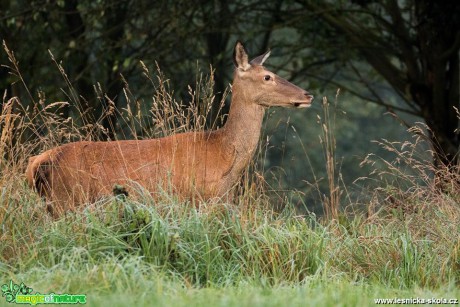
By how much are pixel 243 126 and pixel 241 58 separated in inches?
Answer: 27.0

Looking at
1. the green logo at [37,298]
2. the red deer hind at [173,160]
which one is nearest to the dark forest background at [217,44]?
the red deer hind at [173,160]

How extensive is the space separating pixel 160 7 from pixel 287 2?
1.84m

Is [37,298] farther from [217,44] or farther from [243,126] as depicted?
[217,44]

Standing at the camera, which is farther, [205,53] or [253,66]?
[205,53]

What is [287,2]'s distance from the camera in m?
16.3

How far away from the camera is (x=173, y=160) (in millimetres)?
9031

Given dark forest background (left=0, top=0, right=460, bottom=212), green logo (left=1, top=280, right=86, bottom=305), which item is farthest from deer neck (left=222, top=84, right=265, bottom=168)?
green logo (left=1, top=280, right=86, bottom=305)

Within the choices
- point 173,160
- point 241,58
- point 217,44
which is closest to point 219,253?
point 173,160

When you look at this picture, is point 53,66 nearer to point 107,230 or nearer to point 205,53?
point 205,53

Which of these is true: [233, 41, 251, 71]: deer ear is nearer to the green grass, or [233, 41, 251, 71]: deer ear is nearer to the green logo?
the green grass

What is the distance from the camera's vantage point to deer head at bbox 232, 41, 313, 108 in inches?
417

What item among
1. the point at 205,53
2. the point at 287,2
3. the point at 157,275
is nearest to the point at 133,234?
the point at 157,275

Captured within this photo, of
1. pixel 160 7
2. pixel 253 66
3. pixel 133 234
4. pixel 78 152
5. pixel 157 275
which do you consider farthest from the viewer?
pixel 160 7

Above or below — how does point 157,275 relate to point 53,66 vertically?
above
